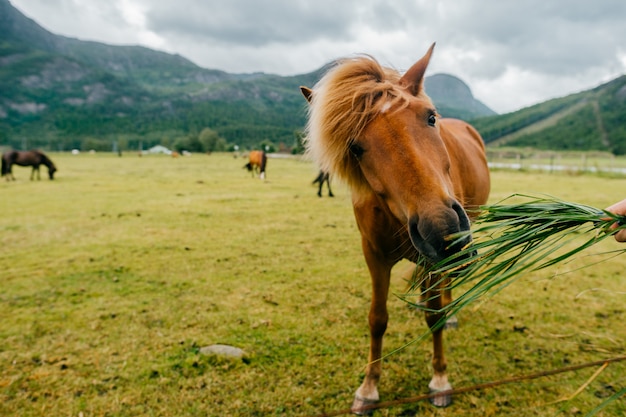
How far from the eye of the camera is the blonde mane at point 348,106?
2045 millimetres

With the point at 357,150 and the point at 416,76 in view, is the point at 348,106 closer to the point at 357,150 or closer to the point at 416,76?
the point at 357,150

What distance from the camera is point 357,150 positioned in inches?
81.8

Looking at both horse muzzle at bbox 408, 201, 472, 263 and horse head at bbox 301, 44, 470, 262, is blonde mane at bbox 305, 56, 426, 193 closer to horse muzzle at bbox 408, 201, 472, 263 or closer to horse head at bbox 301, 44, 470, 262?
horse head at bbox 301, 44, 470, 262

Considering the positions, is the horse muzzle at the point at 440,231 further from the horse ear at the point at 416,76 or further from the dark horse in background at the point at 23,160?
the dark horse in background at the point at 23,160

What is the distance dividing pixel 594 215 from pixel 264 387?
273 centimetres

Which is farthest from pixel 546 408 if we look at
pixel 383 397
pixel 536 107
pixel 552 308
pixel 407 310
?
pixel 536 107

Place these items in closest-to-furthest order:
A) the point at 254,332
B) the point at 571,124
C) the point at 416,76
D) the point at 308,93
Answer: the point at 416,76 → the point at 308,93 → the point at 254,332 → the point at 571,124

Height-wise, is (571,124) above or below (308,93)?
above

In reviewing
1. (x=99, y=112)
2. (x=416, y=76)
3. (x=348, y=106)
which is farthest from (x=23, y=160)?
(x=99, y=112)

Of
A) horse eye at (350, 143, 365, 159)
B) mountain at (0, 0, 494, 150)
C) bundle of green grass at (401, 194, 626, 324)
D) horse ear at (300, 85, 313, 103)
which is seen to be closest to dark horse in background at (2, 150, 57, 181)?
horse ear at (300, 85, 313, 103)

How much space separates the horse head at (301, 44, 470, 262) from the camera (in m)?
1.63

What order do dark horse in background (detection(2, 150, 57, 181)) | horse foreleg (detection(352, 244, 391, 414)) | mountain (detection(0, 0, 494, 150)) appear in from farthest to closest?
mountain (detection(0, 0, 494, 150))
dark horse in background (detection(2, 150, 57, 181))
horse foreleg (detection(352, 244, 391, 414))

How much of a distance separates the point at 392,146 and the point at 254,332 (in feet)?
9.42

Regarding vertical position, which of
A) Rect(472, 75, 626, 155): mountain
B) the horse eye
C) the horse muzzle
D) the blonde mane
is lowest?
the horse muzzle
